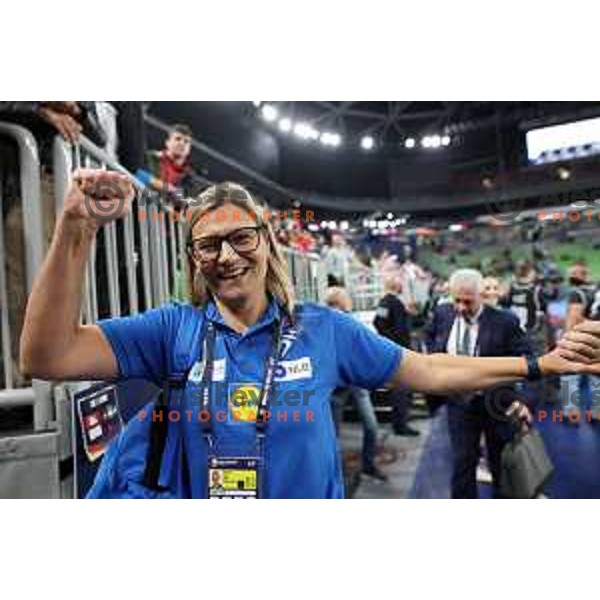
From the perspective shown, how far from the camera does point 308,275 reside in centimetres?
128

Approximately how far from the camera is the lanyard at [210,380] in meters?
1.14

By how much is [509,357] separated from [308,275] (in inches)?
20.9

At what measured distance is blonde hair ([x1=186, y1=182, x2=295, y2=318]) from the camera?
1.15 meters

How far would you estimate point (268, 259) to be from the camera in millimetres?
1168

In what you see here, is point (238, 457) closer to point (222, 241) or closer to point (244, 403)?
point (244, 403)

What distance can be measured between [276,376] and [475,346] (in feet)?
1.73

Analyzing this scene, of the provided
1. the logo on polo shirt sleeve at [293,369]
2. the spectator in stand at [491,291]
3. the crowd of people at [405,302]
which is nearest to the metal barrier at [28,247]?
the crowd of people at [405,302]

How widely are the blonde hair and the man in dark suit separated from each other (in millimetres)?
398

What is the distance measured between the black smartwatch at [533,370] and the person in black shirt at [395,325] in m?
0.28

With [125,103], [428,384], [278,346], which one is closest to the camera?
[278,346]

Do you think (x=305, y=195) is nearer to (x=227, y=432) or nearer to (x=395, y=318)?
(x=395, y=318)

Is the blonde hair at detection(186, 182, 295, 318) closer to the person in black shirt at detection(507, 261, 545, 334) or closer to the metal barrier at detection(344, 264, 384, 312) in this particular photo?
the metal barrier at detection(344, 264, 384, 312)

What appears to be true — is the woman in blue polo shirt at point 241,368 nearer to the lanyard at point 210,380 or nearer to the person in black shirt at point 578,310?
the lanyard at point 210,380
